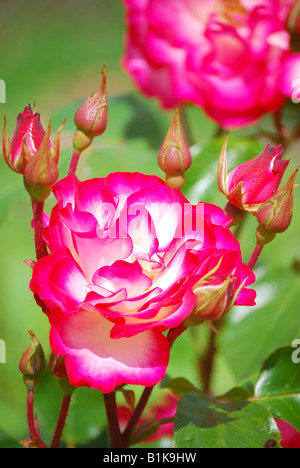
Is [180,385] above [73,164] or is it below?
below

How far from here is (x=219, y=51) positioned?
760 millimetres

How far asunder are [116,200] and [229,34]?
0.36 metres

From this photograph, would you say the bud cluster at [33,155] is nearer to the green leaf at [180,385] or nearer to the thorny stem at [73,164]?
Answer: the thorny stem at [73,164]

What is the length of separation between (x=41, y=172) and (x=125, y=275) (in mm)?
87

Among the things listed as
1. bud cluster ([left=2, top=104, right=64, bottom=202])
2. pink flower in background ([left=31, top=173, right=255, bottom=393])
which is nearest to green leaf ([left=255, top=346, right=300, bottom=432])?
pink flower in background ([left=31, top=173, right=255, bottom=393])

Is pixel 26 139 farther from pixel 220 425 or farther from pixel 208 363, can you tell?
pixel 208 363

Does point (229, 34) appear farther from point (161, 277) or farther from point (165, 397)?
point (165, 397)

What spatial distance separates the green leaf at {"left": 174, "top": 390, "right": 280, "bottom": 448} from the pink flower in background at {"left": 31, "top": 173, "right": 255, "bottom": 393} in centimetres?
8

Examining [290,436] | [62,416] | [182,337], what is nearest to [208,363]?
[182,337]

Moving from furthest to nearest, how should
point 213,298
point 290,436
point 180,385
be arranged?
point 290,436
point 180,385
point 213,298

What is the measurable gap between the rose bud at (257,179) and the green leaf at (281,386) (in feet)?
0.54

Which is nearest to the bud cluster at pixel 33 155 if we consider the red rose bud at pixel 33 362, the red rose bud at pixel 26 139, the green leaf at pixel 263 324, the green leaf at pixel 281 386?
the red rose bud at pixel 26 139

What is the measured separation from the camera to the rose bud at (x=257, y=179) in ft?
1.53

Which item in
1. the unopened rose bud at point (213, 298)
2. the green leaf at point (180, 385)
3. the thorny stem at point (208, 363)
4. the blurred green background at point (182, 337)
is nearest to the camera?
the unopened rose bud at point (213, 298)
